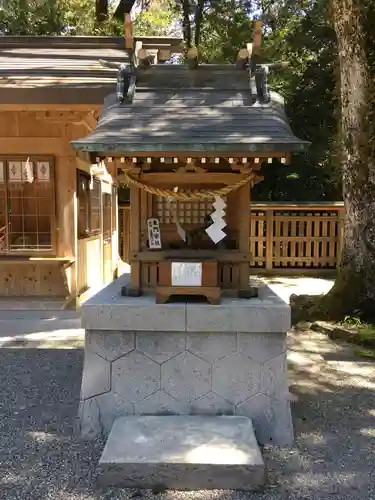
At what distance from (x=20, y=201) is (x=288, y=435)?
16.8ft

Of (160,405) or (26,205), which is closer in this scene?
(160,405)

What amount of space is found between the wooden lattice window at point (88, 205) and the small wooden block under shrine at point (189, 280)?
13.3 ft

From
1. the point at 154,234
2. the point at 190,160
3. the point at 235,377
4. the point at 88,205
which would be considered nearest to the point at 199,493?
the point at 235,377

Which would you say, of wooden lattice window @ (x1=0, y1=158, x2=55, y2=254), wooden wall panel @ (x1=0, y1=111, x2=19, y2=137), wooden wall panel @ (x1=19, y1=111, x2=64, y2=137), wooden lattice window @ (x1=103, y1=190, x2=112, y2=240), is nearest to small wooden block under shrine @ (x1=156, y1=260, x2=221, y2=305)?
wooden lattice window @ (x1=0, y1=158, x2=55, y2=254)

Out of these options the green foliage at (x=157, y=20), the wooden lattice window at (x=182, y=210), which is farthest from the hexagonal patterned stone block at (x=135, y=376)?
the green foliage at (x=157, y=20)

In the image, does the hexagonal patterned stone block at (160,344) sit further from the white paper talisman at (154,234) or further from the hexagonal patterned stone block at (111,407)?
the white paper talisman at (154,234)

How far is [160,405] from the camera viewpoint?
145 inches

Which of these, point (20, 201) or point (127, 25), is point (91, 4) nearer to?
point (20, 201)

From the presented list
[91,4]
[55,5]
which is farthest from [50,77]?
[91,4]

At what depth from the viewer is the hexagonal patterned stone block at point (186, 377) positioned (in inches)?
144

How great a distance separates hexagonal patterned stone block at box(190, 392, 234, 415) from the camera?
12.0 ft

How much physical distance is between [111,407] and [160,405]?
→ 1.23ft

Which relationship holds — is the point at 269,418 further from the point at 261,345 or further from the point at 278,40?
the point at 278,40

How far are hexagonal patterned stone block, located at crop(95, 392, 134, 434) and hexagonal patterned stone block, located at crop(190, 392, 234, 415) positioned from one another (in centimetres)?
50
